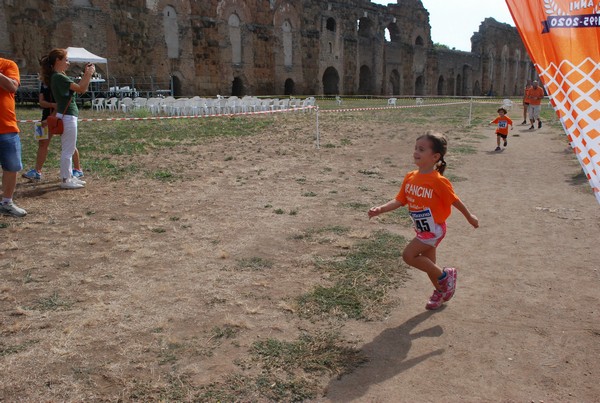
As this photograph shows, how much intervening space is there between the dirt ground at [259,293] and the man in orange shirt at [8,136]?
22cm

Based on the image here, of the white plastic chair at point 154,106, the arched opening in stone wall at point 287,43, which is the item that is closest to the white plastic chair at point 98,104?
the white plastic chair at point 154,106

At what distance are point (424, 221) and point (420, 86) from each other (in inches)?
1855

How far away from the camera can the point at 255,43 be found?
32.5 meters

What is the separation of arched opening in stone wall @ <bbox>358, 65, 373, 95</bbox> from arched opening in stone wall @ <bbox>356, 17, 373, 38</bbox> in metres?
2.62

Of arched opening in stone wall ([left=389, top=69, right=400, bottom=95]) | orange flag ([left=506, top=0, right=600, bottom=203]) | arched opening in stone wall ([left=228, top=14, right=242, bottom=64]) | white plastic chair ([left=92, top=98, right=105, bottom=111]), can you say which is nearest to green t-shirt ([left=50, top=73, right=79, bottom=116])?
orange flag ([left=506, top=0, right=600, bottom=203])

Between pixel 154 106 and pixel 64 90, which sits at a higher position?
pixel 154 106

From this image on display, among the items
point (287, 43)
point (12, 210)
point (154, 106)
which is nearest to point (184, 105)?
point (154, 106)

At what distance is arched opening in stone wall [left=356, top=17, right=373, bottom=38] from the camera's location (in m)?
41.6

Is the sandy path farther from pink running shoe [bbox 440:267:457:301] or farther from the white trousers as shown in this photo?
the white trousers

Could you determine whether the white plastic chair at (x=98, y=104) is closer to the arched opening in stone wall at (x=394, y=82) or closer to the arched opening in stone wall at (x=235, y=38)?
the arched opening in stone wall at (x=235, y=38)

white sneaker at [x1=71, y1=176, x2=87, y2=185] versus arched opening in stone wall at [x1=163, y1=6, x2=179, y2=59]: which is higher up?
arched opening in stone wall at [x1=163, y1=6, x2=179, y2=59]

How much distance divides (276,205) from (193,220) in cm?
111

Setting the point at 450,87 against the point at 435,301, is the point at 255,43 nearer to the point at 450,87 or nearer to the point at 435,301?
the point at 450,87

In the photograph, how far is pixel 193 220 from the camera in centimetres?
534
